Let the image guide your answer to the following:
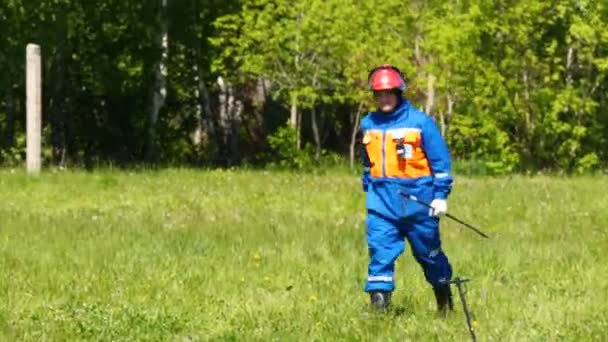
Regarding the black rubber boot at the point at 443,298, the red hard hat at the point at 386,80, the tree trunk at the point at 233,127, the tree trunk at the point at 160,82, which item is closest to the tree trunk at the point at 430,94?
the tree trunk at the point at 233,127

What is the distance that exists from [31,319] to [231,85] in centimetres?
2599

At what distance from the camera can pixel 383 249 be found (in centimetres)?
864

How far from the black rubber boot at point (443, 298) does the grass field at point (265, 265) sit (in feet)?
0.31

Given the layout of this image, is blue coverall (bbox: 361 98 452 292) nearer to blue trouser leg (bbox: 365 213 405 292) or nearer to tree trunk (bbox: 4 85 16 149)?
blue trouser leg (bbox: 365 213 405 292)

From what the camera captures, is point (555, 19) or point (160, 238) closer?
point (160, 238)

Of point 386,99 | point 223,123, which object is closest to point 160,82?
point 223,123

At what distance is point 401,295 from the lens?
31.9 ft

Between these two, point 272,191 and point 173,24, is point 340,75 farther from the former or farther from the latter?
point 272,191

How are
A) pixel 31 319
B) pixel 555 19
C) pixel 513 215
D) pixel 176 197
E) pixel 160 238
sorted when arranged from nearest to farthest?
pixel 31 319 < pixel 160 238 < pixel 513 215 < pixel 176 197 < pixel 555 19

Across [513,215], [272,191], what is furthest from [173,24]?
[513,215]

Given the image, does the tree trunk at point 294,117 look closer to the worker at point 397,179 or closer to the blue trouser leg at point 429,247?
the blue trouser leg at point 429,247

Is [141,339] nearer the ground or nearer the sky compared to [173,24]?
nearer the ground

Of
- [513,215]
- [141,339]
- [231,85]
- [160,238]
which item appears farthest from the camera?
[231,85]

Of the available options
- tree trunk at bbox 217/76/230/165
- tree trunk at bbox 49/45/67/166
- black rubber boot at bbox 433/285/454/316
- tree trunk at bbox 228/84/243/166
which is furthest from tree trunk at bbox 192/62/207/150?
black rubber boot at bbox 433/285/454/316
